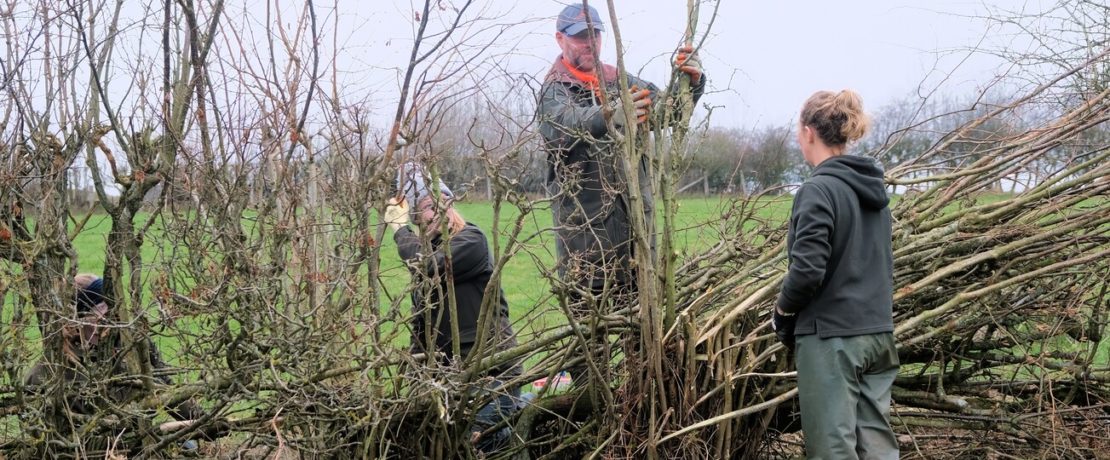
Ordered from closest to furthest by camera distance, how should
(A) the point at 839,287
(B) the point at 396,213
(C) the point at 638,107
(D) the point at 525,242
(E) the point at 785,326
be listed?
(A) the point at 839,287 → (E) the point at 785,326 → (D) the point at 525,242 → (B) the point at 396,213 → (C) the point at 638,107

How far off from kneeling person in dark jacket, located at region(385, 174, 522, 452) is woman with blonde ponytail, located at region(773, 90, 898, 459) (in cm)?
112

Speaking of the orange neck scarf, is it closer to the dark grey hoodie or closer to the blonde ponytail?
the blonde ponytail

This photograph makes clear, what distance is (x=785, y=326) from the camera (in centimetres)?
328

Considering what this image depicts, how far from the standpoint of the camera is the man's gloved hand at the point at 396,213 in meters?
3.40

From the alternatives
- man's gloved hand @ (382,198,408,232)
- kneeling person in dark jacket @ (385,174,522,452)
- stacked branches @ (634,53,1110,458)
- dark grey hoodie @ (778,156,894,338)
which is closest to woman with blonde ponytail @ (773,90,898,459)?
dark grey hoodie @ (778,156,894,338)

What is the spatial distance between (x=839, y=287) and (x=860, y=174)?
384 mm

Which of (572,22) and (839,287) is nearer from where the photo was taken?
(839,287)

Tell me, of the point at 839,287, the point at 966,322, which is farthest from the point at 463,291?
the point at 966,322

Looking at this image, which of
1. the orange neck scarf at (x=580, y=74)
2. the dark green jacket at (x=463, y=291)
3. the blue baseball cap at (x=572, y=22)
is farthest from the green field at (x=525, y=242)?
the blue baseball cap at (x=572, y=22)

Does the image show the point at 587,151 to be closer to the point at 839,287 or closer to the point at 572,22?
the point at 572,22

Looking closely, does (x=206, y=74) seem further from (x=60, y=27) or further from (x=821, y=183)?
(x=821, y=183)

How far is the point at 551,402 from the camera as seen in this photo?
3934 mm

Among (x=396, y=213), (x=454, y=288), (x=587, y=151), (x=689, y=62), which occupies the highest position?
(x=689, y=62)

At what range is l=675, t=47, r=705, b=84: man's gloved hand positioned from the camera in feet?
11.1
